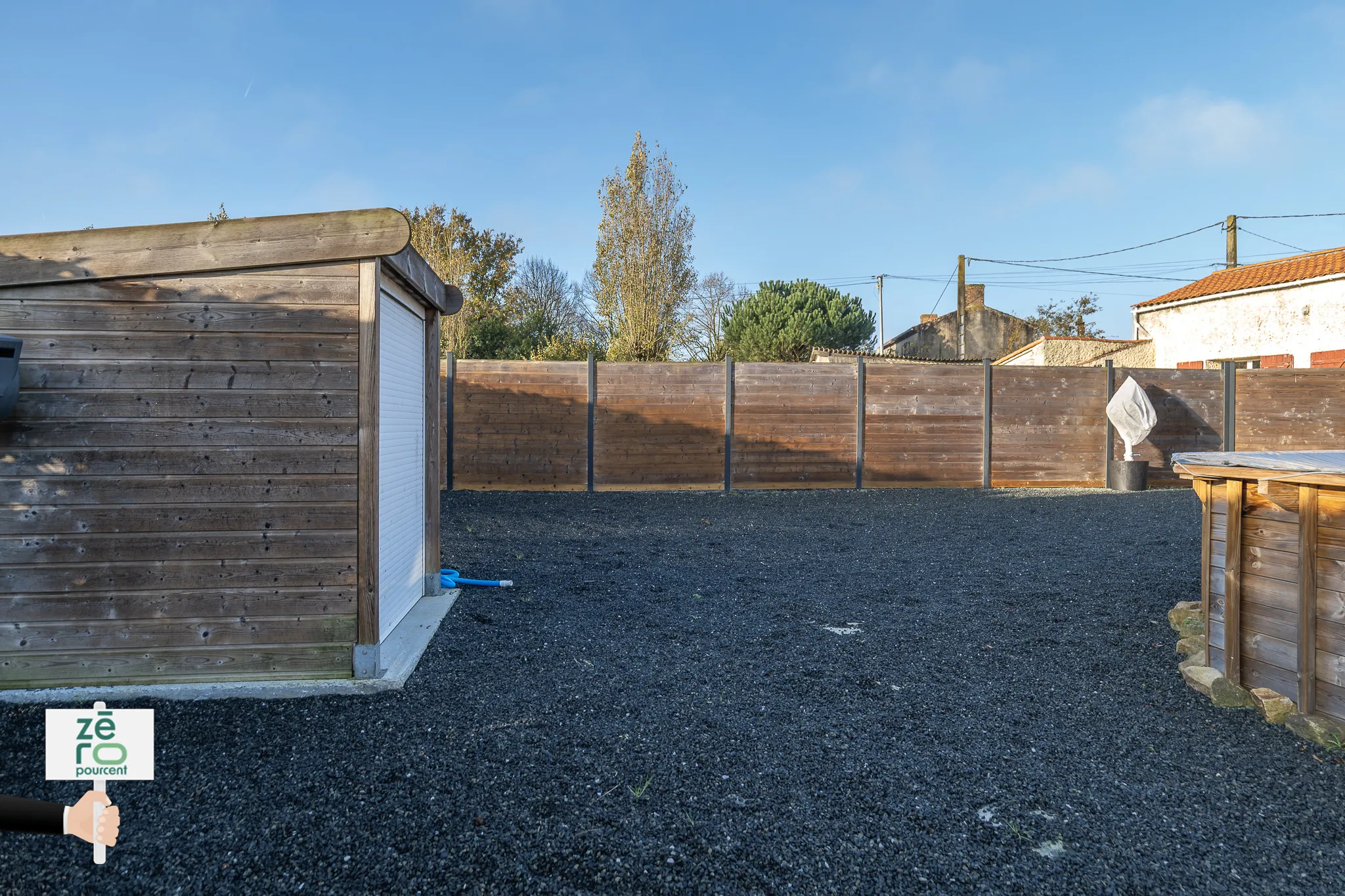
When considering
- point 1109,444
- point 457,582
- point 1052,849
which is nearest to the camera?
point 1052,849

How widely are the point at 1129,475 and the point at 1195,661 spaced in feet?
30.9

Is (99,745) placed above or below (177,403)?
below

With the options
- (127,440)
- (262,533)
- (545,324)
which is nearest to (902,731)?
(262,533)

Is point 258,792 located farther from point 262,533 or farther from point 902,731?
point 902,731

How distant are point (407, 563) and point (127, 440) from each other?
178 centimetres

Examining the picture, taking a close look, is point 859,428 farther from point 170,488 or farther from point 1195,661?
point 170,488

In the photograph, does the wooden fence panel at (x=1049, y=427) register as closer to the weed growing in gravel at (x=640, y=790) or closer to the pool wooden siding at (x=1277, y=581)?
the pool wooden siding at (x=1277, y=581)

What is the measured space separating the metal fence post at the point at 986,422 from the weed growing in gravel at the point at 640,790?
1068cm

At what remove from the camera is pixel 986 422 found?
1202cm

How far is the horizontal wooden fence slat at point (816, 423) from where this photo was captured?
1135cm

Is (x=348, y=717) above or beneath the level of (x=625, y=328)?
beneath

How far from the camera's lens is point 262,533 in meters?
3.51

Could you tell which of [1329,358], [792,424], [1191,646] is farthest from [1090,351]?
[1191,646]

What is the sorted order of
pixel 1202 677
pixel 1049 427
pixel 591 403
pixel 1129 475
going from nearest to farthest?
pixel 1202 677 → pixel 591 403 → pixel 1129 475 → pixel 1049 427
